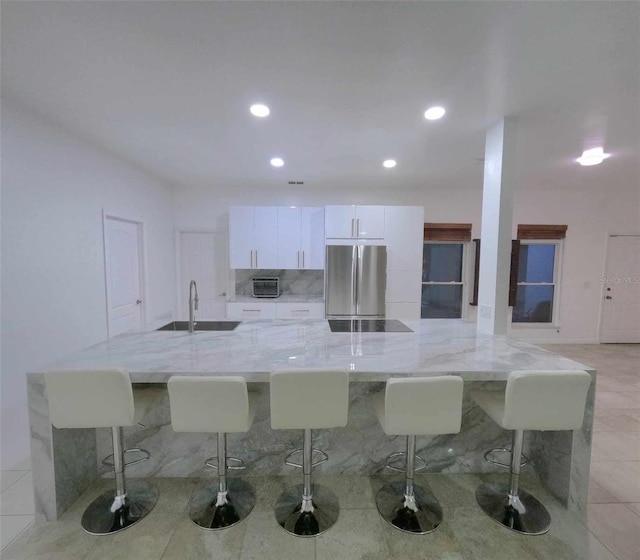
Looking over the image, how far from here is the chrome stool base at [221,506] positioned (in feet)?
6.01

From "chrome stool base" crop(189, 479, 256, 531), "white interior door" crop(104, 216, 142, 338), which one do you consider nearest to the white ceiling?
"white interior door" crop(104, 216, 142, 338)

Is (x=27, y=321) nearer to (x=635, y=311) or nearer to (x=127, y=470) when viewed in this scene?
(x=127, y=470)

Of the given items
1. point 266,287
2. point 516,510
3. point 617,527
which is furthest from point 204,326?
point 617,527

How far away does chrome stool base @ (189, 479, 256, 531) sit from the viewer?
1.83 m

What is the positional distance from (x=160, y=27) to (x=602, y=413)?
4.70 m

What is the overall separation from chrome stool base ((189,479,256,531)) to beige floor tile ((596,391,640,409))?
3620 mm

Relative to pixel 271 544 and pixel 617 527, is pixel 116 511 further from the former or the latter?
pixel 617 527

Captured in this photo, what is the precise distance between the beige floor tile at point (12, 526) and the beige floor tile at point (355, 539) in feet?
5.41

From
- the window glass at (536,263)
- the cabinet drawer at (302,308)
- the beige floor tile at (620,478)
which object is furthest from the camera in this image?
the window glass at (536,263)

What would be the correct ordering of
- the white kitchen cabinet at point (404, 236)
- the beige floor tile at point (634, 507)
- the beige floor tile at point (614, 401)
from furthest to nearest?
the white kitchen cabinet at point (404, 236) < the beige floor tile at point (614, 401) < the beige floor tile at point (634, 507)

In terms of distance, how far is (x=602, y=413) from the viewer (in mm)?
3184

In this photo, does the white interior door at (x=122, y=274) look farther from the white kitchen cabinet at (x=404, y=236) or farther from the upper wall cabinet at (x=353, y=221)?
the white kitchen cabinet at (x=404, y=236)

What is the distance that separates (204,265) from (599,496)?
5.04 m

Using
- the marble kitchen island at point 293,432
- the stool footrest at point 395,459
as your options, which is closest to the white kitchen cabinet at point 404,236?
the marble kitchen island at point 293,432
